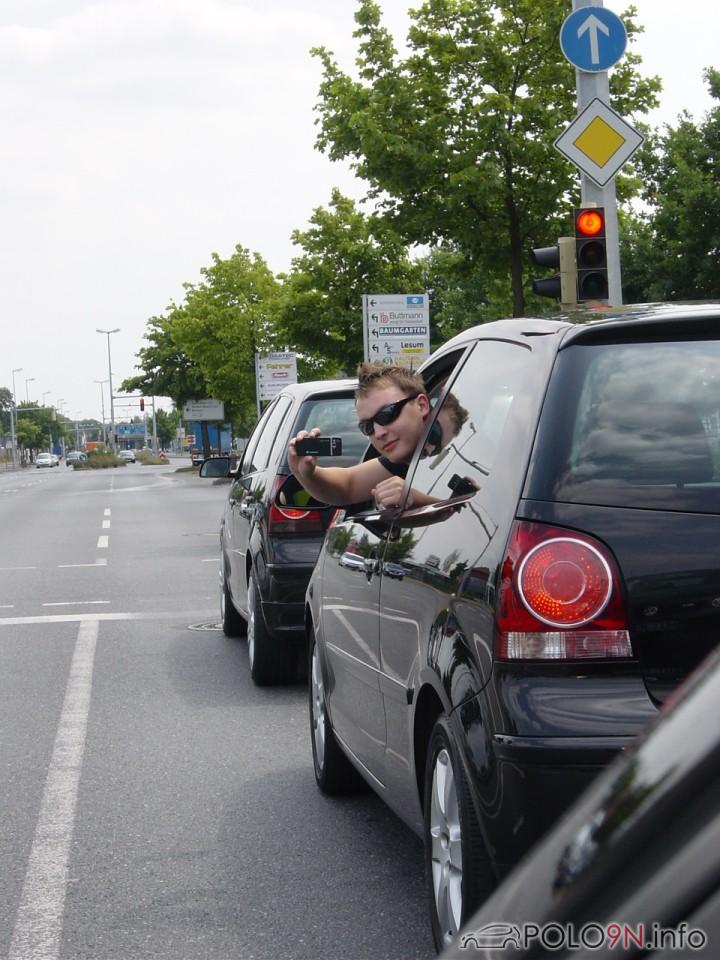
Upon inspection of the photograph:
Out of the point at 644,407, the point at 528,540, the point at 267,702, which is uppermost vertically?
the point at 644,407

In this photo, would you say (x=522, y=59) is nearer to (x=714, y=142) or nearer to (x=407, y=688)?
(x=714, y=142)

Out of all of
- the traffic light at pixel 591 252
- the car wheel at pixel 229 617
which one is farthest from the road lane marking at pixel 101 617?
the traffic light at pixel 591 252

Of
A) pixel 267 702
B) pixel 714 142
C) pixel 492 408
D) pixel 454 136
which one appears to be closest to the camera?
pixel 492 408

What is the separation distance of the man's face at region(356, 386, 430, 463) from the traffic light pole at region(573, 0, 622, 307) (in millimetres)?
7759

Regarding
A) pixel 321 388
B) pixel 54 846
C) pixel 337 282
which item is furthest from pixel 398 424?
pixel 337 282

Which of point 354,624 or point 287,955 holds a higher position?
point 354,624

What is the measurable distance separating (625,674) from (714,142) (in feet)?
121

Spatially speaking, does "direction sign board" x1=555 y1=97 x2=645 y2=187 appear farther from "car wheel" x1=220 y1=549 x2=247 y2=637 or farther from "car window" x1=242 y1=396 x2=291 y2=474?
"car wheel" x1=220 y1=549 x2=247 y2=637

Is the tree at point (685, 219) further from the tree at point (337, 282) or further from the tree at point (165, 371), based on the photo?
the tree at point (165, 371)

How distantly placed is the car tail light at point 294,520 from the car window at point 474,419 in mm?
3487

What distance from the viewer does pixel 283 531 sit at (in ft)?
25.3

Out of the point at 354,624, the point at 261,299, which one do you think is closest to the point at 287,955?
the point at 354,624

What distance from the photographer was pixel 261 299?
6075 centimetres

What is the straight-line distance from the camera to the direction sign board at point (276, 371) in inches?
1690
